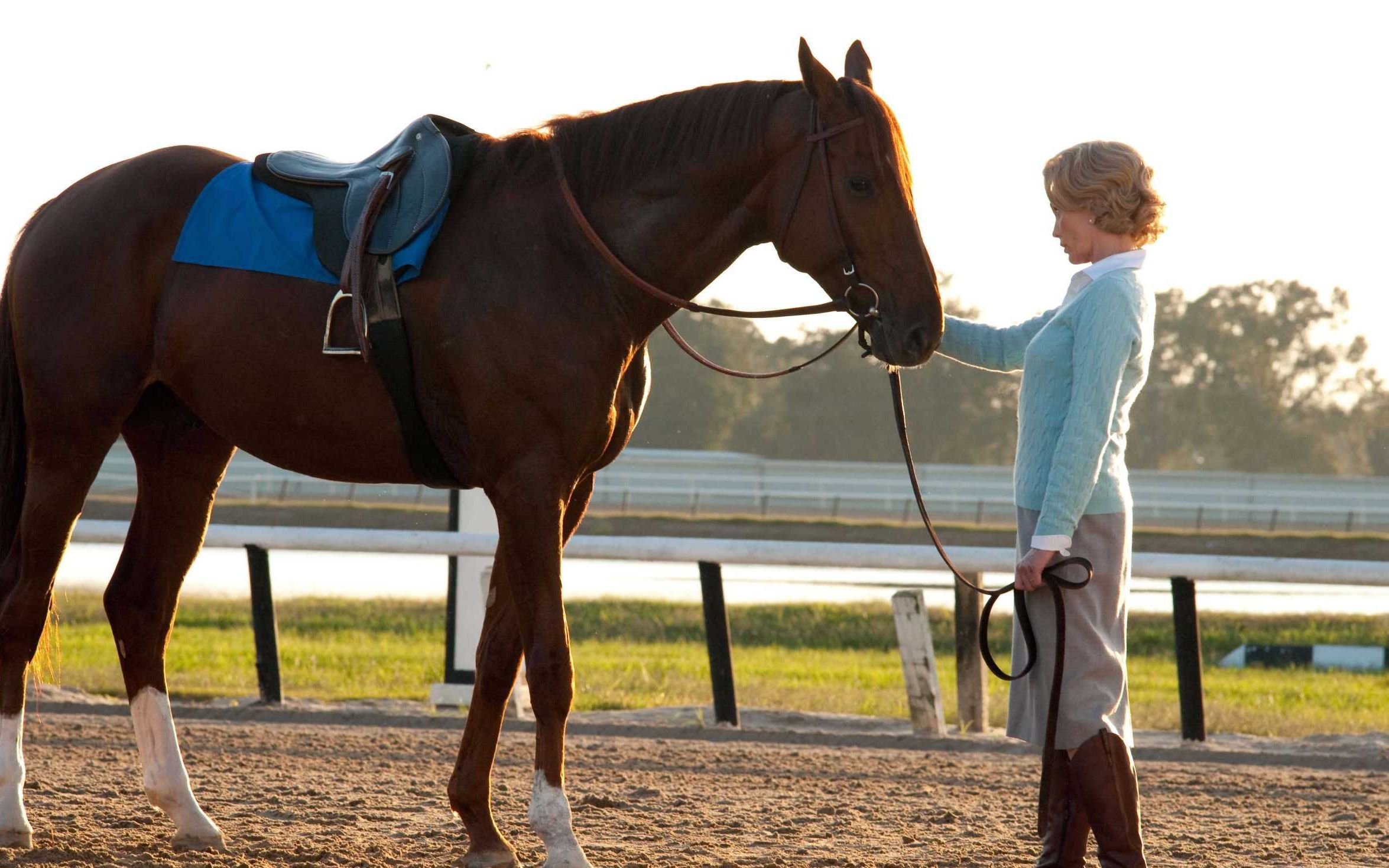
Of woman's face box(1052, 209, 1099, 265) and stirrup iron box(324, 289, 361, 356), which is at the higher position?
woman's face box(1052, 209, 1099, 265)

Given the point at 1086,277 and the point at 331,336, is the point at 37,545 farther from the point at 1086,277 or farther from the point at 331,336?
the point at 1086,277

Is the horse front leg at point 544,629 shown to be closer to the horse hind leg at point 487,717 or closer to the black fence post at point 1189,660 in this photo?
the horse hind leg at point 487,717

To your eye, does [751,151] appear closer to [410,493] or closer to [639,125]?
[639,125]

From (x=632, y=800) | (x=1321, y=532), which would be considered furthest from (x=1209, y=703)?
(x=1321, y=532)

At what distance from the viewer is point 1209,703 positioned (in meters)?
8.14

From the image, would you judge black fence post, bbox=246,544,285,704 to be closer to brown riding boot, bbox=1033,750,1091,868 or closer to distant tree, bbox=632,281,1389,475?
brown riding boot, bbox=1033,750,1091,868

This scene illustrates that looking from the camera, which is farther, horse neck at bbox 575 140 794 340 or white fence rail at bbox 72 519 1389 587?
white fence rail at bbox 72 519 1389 587

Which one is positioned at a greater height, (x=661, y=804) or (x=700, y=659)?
(x=661, y=804)

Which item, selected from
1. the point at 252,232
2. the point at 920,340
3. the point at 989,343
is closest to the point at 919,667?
the point at 989,343

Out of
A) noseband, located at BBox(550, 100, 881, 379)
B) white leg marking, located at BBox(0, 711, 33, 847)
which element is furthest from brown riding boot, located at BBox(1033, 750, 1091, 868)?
white leg marking, located at BBox(0, 711, 33, 847)

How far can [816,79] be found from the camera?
11.6 ft

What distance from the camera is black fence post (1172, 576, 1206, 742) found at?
6.29 metres

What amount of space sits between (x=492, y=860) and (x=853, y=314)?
1690 millimetres

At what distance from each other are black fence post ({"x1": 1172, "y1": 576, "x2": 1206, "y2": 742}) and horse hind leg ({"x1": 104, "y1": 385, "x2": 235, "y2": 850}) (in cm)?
408
